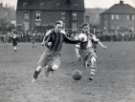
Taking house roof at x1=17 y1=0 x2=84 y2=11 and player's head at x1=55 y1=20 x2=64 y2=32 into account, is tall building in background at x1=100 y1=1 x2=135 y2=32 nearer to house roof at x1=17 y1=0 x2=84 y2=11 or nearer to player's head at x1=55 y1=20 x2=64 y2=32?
house roof at x1=17 y1=0 x2=84 y2=11

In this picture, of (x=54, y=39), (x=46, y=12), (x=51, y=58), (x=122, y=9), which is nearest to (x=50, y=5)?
(x=46, y=12)

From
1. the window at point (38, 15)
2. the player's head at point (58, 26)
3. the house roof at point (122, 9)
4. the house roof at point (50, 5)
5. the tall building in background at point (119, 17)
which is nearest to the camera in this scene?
the player's head at point (58, 26)

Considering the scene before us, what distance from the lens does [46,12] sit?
100750 millimetres

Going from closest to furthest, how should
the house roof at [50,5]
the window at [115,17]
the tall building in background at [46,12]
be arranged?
1. the tall building in background at [46,12]
2. the house roof at [50,5]
3. the window at [115,17]

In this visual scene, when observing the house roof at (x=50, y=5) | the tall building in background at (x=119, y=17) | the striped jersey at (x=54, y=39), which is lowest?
the tall building in background at (x=119, y=17)

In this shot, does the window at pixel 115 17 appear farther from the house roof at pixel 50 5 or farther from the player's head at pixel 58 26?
the player's head at pixel 58 26

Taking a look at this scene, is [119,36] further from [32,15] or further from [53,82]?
[53,82]

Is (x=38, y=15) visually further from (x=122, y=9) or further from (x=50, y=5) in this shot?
(x=122, y=9)

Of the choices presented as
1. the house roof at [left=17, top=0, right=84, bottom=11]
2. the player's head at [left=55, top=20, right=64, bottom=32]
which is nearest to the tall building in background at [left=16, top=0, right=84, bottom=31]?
the house roof at [left=17, top=0, right=84, bottom=11]

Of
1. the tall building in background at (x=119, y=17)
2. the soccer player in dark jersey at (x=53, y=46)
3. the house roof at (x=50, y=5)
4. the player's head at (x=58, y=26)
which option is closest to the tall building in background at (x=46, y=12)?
the house roof at (x=50, y=5)

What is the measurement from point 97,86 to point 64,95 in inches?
99.7

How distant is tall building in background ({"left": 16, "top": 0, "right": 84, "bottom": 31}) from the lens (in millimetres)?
100438

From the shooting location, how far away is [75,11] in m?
102

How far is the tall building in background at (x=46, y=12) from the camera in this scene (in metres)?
100
